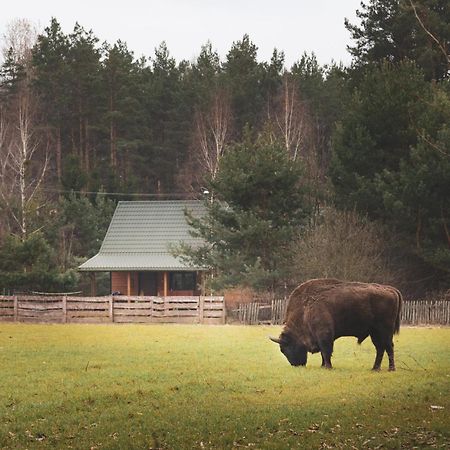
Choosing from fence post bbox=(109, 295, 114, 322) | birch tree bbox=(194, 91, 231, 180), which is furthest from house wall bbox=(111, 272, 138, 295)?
fence post bbox=(109, 295, 114, 322)

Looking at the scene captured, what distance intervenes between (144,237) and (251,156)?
13163mm

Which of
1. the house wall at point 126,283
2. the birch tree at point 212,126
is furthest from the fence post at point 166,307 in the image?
the birch tree at point 212,126

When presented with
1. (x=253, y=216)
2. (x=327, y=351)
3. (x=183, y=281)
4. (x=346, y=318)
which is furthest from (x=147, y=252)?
(x=346, y=318)

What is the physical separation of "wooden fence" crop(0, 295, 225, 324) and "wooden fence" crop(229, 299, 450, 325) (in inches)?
37.0

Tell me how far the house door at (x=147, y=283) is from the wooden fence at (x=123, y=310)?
13.5 metres

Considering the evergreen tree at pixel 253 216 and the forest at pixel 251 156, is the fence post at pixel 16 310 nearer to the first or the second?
the forest at pixel 251 156

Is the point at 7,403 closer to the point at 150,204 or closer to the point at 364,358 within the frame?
the point at 364,358

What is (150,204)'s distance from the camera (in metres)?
55.1

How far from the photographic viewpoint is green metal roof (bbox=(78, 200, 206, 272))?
4816 centimetres

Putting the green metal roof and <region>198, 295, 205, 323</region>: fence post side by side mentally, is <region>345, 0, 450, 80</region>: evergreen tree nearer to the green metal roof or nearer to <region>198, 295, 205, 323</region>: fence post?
the green metal roof

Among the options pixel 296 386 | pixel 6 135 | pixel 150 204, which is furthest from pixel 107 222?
pixel 296 386

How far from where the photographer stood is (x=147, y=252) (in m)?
50.8

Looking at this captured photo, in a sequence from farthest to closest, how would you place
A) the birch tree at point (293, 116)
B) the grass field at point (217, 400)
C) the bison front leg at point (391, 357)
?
the birch tree at point (293, 116), the bison front leg at point (391, 357), the grass field at point (217, 400)

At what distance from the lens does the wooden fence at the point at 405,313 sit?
1400 inches
